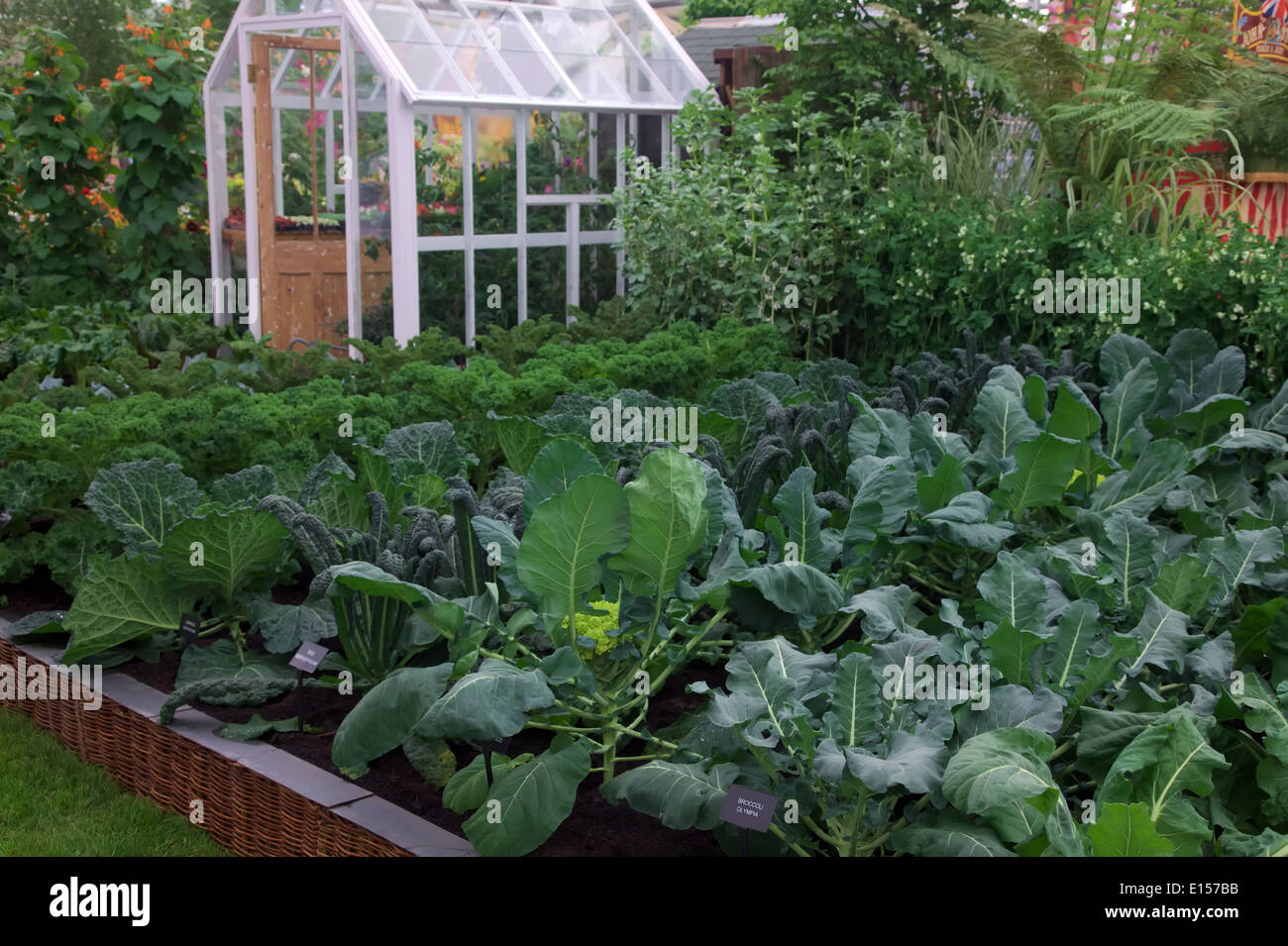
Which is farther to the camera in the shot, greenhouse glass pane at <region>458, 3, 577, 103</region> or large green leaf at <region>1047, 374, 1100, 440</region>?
greenhouse glass pane at <region>458, 3, 577, 103</region>

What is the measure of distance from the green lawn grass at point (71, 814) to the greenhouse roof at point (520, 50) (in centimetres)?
463

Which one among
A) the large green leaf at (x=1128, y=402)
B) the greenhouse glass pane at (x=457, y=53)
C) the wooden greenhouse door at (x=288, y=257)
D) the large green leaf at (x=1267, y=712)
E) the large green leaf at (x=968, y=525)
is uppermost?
the greenhouse glass pane at (x=457, y=53)

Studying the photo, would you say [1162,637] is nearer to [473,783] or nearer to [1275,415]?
[473,783]

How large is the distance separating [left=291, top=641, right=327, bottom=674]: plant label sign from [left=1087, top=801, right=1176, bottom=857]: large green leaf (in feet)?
6.36

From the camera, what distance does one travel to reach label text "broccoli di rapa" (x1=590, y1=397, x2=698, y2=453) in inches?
165

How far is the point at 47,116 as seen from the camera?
9.09 metres

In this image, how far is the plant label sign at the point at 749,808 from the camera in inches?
92.3

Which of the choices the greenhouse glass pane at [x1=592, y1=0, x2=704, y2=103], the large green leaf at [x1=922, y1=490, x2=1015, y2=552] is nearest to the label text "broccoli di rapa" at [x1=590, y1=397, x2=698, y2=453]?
the large green leaf at [x1=922, y1=490, x2=1015, y2=552]

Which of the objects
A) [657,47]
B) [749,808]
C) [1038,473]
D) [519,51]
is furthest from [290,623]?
[657,47]

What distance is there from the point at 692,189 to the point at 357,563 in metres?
4.93

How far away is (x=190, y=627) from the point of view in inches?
139

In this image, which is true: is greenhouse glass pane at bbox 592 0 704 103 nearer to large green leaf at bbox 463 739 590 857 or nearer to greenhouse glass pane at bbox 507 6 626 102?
greenhouse glass pane at bbox 507 6 626 102

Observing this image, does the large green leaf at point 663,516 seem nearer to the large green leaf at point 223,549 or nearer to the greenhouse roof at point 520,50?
the large green leaf at point 223,549

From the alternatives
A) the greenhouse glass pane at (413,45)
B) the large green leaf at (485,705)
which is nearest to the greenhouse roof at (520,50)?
the greenhouse glass pane at (413,45)
